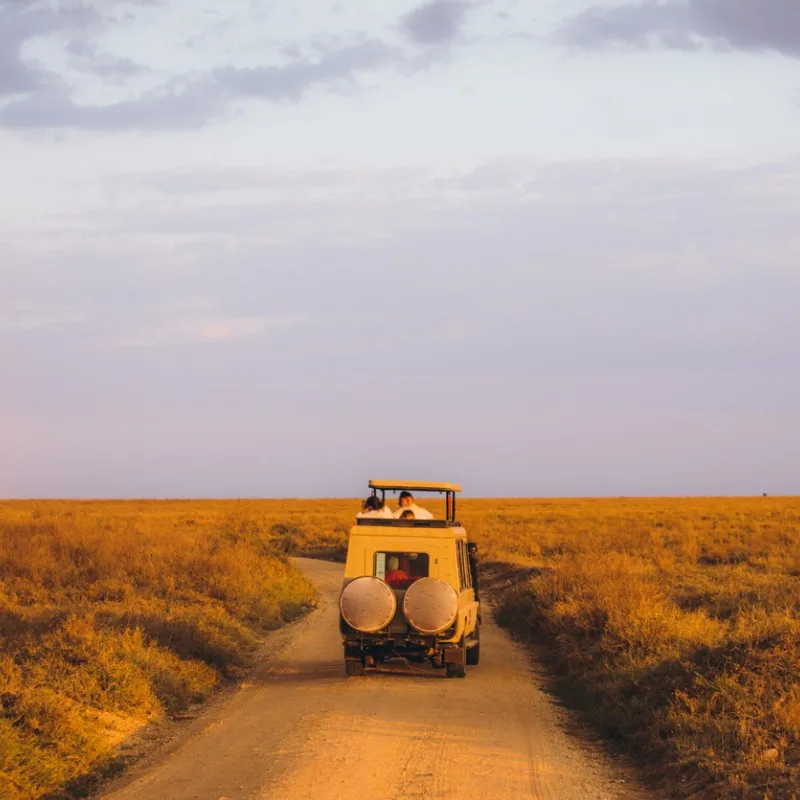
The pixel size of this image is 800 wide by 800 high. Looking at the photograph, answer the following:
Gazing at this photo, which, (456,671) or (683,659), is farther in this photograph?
(456,671)

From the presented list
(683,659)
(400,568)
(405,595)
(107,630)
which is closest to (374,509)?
(400,568)

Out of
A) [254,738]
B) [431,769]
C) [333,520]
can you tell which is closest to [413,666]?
[254,738]

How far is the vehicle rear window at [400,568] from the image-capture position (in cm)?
1476

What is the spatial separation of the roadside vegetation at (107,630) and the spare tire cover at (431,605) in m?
2.96

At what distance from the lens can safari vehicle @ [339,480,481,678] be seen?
45.7 feet

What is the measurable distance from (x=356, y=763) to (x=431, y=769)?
0.70 metres

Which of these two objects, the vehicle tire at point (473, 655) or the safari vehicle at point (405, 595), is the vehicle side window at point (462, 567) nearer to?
the safari vehicle at point (405, 595)

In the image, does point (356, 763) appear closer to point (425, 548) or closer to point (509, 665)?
point (425, 548)

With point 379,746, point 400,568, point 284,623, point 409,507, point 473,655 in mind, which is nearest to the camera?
point 379,746

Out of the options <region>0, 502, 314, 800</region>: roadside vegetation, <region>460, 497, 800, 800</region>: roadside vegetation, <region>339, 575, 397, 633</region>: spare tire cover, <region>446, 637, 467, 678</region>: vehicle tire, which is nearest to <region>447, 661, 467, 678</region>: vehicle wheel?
<region>446, 637, 467, 678</region>: vehicle tire

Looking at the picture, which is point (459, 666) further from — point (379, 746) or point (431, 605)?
point (379, 746)

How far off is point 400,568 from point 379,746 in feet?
16.2

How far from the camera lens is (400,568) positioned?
49.4ft

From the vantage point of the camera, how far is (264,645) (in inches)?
731
